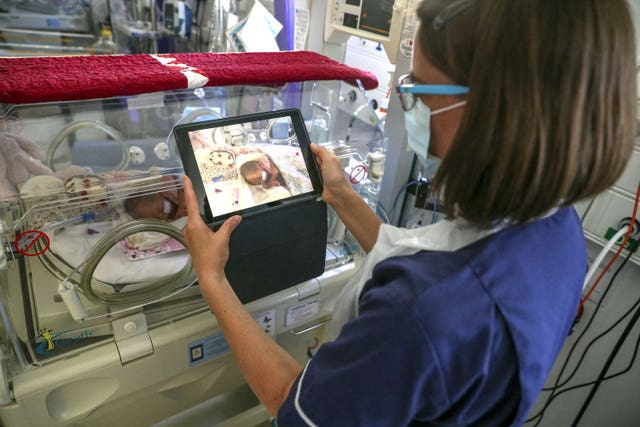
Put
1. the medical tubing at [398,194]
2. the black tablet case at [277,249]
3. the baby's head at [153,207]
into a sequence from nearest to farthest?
the black tablet case at [277,249] → the baby's head at [153,207] → the medical tubing at [398,194]

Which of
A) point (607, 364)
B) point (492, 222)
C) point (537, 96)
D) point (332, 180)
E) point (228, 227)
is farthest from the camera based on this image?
point (607, 364)

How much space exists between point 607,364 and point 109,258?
1580 mm

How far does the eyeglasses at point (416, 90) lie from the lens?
60 cm

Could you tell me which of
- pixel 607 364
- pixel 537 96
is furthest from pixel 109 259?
pixel 607 364

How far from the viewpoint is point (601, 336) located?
1444mm

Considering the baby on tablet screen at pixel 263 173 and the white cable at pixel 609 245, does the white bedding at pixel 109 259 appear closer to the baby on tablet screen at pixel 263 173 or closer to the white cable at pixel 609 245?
the baby on tablet screen at pixel 263 173

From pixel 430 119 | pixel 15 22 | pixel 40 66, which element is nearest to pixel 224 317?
pixel 430 119

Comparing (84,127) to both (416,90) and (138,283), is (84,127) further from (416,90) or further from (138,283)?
(416,90)

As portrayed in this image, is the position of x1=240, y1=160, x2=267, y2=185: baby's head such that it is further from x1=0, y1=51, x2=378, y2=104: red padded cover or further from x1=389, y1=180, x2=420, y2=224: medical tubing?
x1=389, y1=180, x2=420, y2=224: medical tubing

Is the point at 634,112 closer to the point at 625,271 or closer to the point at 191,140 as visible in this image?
the point at 191,140

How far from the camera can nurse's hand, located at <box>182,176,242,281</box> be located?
0.81 m

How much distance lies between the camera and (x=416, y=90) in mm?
659

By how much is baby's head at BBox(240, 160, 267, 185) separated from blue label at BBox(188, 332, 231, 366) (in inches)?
15.0

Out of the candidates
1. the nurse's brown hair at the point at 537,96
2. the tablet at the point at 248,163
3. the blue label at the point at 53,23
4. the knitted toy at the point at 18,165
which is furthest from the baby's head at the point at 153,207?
the blue label at the point at 53,23
